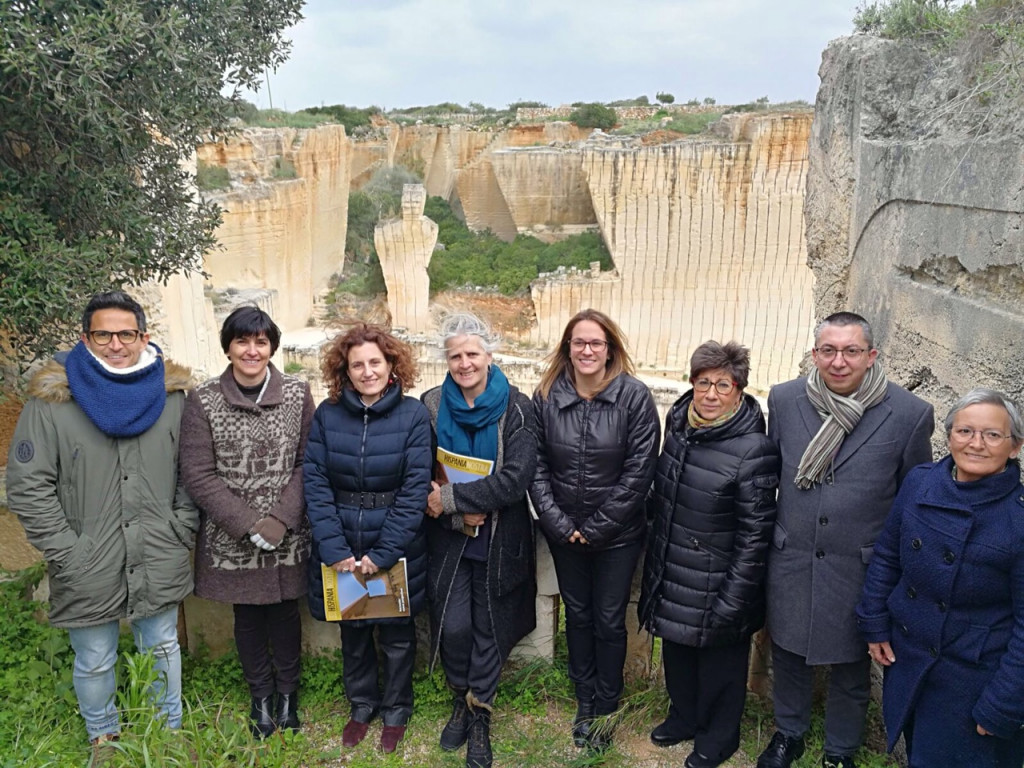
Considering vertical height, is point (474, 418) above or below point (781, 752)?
above

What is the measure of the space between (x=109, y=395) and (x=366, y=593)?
1.11 metres

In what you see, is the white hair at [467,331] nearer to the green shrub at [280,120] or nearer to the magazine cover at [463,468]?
the magazine cover at [463,468]

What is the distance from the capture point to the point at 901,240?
3311 mm

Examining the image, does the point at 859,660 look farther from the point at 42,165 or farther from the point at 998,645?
the point at 42,165

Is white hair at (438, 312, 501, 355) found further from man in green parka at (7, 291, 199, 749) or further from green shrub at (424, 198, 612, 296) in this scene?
green shrub at (424, 198, 612, 296)

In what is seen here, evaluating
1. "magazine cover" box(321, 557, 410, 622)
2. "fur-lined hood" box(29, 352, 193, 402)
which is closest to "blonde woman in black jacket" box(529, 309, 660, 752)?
"magazine cover" box(321, 557, 410, 622)

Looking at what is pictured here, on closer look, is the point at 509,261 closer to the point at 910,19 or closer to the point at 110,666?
the point at 910,19

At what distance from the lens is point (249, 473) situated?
Answer: 2.69 meters

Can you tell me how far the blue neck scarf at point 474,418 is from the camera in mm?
2672

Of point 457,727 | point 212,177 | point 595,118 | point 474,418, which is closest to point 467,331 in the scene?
point 474,418

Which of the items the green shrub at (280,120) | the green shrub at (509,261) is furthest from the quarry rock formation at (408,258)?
the green shrub at (280,120)

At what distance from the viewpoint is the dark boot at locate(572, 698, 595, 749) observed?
284 centimetres

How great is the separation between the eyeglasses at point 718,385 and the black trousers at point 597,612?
668 millimetres

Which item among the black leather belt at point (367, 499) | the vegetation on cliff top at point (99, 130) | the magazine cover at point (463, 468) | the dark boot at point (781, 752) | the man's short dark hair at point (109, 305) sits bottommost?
the dark boot at point (781, 752)
